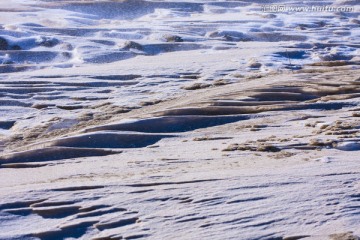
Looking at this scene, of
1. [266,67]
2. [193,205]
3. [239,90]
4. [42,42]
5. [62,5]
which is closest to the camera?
[193,205]

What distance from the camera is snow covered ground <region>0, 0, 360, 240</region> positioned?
2424 millimetres

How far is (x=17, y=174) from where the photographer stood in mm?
3094

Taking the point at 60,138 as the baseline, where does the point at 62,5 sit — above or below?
above

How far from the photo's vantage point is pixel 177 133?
3826 millimetres

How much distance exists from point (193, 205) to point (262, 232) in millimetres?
347

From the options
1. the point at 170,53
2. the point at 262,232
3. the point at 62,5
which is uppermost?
the point at 62,5

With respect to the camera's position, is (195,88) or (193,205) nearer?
(193,205)

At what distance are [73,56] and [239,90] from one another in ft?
8.38

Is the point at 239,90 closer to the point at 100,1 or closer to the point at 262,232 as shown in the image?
the point at 262,232

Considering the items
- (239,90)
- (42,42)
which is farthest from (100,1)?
(239,90)

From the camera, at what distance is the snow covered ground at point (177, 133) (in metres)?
2.42

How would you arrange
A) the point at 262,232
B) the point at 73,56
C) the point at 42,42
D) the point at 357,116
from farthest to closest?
the point at 42,42 < the point at 73,56 < the point at 357,116 < the point at 262,232

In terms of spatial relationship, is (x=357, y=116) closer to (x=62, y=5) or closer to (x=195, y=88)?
(x=195, y=88)

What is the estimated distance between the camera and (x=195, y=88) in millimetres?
5246
